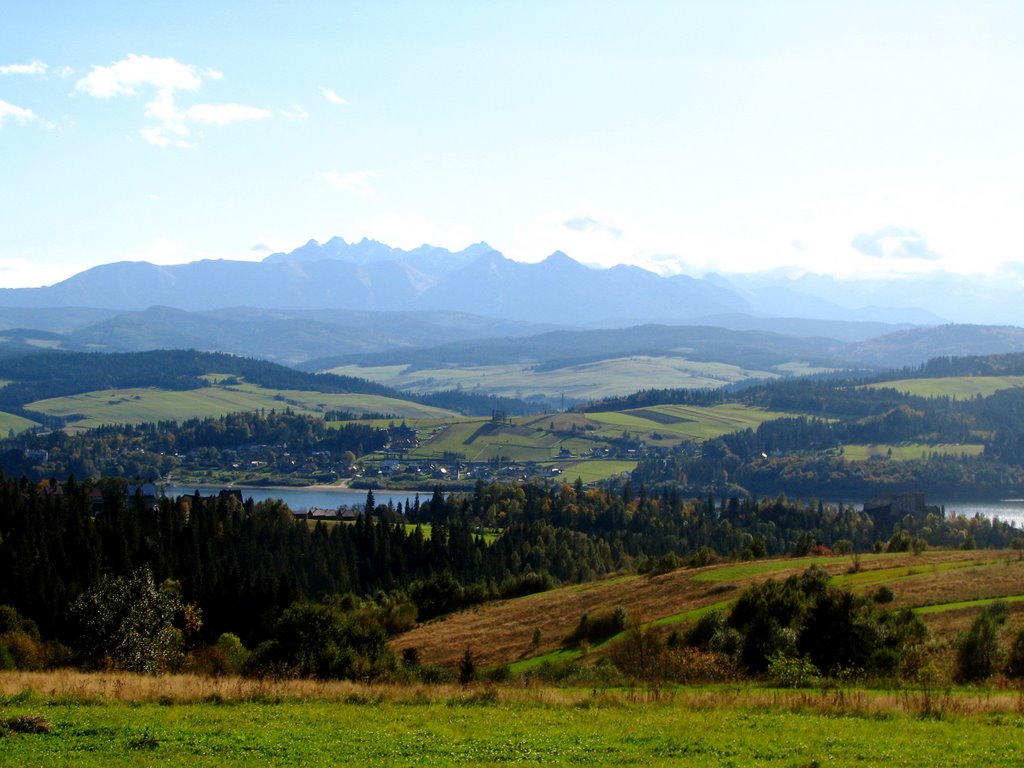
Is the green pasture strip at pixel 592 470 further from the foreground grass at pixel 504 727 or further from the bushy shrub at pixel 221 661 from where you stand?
the foreground grass at pixel 504 727

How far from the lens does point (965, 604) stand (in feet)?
116

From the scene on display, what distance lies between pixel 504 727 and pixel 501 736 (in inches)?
29.2

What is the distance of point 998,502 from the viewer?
6545 inches

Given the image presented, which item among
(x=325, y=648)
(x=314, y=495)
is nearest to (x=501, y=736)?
(x=325, y=648)

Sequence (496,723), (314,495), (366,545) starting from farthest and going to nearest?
(314,495)
(366,545)
(496,723)

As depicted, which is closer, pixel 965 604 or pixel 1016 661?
pixel 1016 661

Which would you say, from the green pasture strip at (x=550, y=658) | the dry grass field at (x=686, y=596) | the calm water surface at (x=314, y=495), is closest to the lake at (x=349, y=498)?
the calm water surface at (x=314, y=495)

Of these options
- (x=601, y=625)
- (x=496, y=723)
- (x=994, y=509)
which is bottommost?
(x=994, y=509)

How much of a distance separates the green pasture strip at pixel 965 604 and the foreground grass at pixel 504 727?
15938 mm

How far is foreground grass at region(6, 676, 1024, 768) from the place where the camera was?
15141mm

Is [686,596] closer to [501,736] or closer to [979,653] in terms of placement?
[979,653]

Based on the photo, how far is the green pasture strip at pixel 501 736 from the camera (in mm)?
14992

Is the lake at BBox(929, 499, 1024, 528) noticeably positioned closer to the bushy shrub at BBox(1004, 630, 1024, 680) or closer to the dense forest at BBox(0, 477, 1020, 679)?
the dense forest at BBox(0, 477, 1020, 679)

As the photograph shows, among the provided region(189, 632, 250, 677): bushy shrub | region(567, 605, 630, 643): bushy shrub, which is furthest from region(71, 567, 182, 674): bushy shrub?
region(567, 605, 630, 643): bushy shrub
